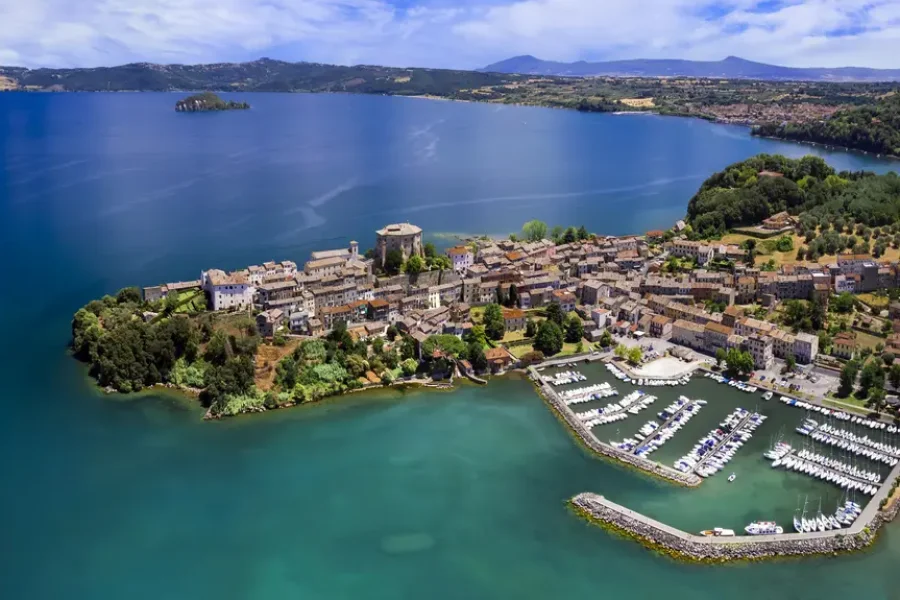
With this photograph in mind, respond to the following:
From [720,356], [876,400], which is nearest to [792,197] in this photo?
[720,356]

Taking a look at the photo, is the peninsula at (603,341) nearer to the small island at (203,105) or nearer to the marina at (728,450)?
the marina at (728,450)

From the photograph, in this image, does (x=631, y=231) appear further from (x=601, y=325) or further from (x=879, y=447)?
(x=879, y=447)

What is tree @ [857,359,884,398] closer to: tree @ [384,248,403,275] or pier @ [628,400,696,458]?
pier @ [628,400,696,458]

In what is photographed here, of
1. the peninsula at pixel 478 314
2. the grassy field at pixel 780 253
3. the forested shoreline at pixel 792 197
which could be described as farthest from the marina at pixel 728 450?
the forested shoreline at pixel 792 197

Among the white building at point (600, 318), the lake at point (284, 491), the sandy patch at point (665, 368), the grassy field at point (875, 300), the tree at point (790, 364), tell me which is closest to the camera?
the lake at point (284, 491)

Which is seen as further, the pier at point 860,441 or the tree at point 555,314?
the tree at point 555,314

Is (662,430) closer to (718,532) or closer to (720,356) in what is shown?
(718,532)

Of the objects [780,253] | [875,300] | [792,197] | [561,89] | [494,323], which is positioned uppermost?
[561,89]

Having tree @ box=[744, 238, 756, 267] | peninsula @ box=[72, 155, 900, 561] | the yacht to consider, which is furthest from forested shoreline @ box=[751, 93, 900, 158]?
the yacht
